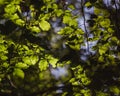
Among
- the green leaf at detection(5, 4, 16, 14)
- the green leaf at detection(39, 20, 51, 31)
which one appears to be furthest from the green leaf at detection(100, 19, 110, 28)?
the green leaf at detection(5, 4, 16, 14)

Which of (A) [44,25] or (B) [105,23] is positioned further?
(B) [105,23]

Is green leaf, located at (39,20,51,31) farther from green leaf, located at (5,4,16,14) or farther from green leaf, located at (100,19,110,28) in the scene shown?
green leaf, located at (100,19,110,28)

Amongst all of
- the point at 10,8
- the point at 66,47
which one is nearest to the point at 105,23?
the point at 66,47

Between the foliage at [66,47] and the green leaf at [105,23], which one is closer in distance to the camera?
the foliage at [66,47]

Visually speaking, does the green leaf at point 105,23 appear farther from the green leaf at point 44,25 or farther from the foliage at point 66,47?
the green leaf at point 44,25

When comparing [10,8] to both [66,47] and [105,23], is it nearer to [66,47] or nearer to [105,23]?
[66,47]

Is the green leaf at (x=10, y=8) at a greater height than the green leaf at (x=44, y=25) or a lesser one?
greater

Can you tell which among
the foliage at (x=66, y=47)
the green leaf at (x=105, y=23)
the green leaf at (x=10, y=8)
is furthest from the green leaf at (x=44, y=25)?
the green leaf at (x=105, y=23)

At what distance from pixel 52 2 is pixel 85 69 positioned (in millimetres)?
807

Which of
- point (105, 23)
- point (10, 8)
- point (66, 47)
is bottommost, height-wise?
point (66, 47)

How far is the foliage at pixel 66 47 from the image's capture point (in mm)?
2412

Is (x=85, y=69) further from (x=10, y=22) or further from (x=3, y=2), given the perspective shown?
(x=3, y=2)

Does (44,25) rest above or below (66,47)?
above

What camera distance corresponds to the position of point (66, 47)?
265 cm
